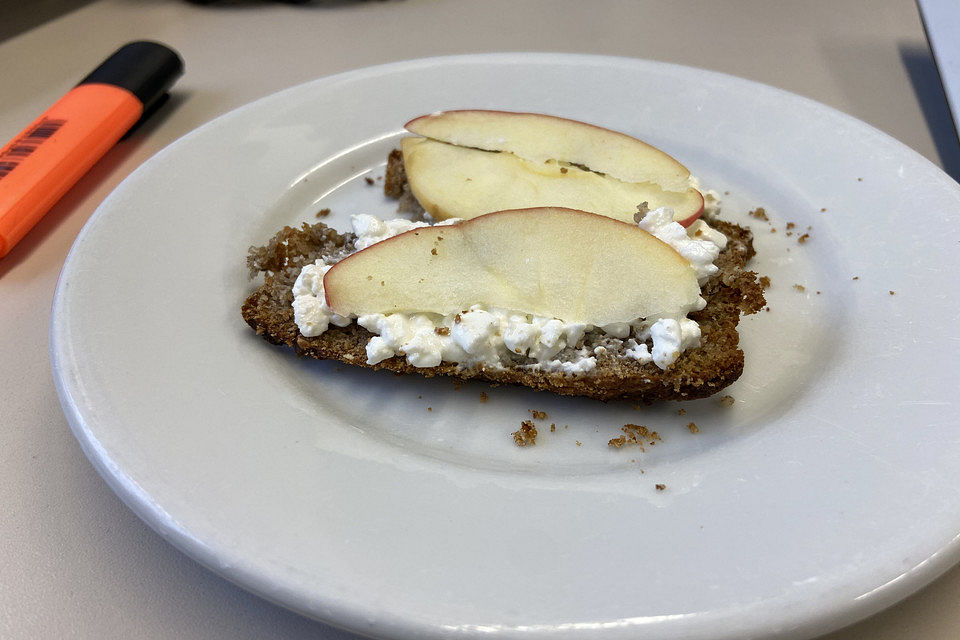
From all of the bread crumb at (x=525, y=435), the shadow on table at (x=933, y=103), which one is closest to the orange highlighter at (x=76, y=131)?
the bread crumb at (x=525, y=435)

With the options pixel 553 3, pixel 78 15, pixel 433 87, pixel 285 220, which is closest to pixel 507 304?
pixel 285 220

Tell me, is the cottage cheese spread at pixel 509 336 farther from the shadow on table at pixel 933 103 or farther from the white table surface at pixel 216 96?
the shadow on table at pixel 933 103

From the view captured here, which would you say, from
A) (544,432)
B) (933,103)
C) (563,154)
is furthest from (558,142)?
(933,103)

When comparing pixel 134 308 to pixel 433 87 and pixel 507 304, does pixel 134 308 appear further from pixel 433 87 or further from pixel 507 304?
pixel 433 87

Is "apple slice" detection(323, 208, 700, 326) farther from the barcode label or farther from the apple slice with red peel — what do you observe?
the barcode label

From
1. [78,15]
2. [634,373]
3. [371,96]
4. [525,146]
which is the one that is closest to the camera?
[634,373]

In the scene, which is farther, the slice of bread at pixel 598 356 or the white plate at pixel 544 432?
the slice of bread at pixel 598 356
